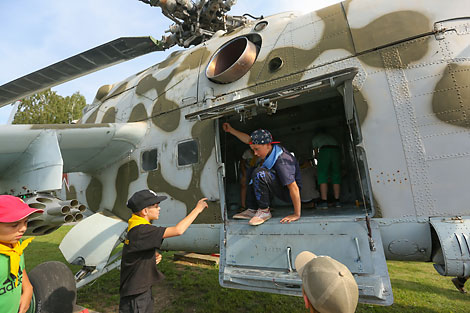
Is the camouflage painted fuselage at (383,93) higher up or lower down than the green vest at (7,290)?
higher up

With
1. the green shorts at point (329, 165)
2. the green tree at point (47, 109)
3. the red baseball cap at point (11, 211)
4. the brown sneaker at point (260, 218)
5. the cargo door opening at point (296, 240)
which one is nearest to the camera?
the red baseball cap at point (11, 211)

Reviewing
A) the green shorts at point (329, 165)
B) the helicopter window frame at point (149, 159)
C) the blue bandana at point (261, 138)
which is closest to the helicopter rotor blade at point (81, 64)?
the helicopter window frame at point (149, 159)

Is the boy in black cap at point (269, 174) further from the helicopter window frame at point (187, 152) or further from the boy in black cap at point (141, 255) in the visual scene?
the boy in black cap at point (141, 255)

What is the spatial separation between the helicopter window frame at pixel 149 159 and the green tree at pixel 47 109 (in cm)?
2463

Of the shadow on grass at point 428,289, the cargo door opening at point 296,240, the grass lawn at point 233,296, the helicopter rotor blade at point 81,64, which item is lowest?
the shadow on grass at point 428,289

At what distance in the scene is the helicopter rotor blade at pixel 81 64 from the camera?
19.7 feet

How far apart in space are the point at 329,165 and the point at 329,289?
3.63 m

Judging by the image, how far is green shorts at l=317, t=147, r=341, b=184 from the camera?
4641 mm

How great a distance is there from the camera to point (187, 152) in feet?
14.5

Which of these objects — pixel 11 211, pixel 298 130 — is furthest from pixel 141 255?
pixel 298 130

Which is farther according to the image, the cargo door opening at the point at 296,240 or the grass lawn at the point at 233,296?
the grass lawn at the point at 233,296

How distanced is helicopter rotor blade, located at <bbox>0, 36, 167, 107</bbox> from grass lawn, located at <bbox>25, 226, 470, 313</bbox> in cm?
494

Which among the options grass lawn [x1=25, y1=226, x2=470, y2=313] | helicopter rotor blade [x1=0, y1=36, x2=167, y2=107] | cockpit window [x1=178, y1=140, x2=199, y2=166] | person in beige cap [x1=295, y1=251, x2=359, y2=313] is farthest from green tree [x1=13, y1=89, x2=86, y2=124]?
person in beige cap [x1=295, y1=251, x2=359, y2=313]

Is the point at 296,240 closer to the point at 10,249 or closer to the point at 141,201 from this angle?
the point at 141,201
